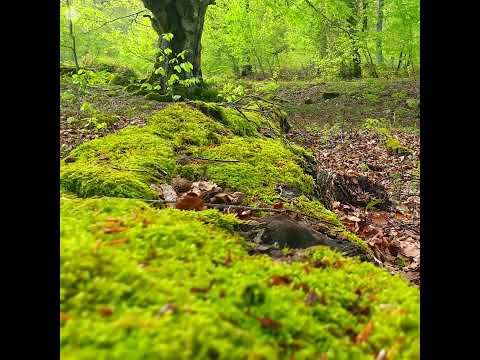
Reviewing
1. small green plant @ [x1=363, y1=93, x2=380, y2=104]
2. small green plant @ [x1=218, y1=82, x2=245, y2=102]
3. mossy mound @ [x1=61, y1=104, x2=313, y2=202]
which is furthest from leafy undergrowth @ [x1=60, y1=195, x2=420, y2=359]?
small green plant @ [x1=363, y1=93, x2=380, y2=104]

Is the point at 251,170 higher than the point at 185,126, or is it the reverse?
the point at 185,126

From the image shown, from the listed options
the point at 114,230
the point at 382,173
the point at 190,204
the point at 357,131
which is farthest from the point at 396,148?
the point at 114,230

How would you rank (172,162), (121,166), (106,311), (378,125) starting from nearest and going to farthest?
(106,311) → (121,166) → (172,162) → (378,125)

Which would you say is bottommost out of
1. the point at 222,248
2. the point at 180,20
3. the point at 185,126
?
the point at 222,248

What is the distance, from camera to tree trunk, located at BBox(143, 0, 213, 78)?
907cm

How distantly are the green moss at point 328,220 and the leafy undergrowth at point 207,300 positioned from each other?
73cm

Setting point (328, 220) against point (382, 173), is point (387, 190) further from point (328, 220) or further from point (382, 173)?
point (328, 220)

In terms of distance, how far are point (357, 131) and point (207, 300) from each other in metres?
11.6

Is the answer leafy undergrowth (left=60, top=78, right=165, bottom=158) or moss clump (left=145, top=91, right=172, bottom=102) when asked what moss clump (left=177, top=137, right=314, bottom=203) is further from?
moss clump (left=145, top=91, right=172, bottom=102)

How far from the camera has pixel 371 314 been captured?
5.00 ft

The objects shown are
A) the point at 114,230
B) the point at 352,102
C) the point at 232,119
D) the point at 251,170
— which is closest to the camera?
the point at 114,230

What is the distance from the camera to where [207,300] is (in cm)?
135

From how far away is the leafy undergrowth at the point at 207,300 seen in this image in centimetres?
112
